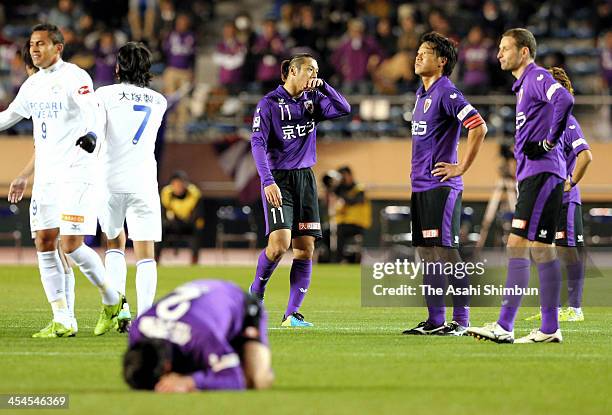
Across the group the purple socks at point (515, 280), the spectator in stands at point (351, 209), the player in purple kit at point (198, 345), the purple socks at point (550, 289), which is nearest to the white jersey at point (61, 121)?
the player in purple kit at point (198, 345)

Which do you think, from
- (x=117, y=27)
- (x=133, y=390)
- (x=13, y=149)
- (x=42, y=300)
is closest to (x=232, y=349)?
(x=133, y=390)

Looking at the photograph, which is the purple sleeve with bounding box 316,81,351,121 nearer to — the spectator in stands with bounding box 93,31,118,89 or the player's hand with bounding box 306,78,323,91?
the player's hand with bounding box 306,78,323,91

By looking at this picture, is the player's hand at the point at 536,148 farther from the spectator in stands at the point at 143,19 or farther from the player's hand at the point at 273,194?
the spectator in stands at the point at 143,19

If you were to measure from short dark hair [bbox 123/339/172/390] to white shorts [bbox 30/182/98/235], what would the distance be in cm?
331

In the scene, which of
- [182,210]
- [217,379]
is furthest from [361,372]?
[182,210]

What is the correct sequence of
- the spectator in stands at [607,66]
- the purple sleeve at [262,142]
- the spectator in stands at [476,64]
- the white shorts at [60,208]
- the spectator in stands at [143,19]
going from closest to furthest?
the white shorts at [60,208] → the purple sleeve at [262,142] → the spectator in stands at [476,64] → the spectator in stands at [607,66] → the spectator in stands at [143,19]

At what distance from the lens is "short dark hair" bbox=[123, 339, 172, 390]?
5945 mm

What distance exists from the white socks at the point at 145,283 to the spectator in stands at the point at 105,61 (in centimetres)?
1522

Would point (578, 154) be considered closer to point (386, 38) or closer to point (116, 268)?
point (116, 268)

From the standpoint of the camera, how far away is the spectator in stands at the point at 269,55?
79.1 feet

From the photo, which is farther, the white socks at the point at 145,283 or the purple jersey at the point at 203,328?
the white socks at the point at 145,283

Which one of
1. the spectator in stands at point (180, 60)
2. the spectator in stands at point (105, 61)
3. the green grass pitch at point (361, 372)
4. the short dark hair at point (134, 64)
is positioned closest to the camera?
the green grass pitch at point (361, 372)

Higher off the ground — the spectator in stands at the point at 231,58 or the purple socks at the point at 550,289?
the spectator in stands at the point at 231,58

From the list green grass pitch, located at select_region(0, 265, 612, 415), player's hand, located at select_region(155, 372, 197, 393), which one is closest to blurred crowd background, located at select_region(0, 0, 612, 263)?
green grass pitch, located at select_region(0, 265, 612, 415)
